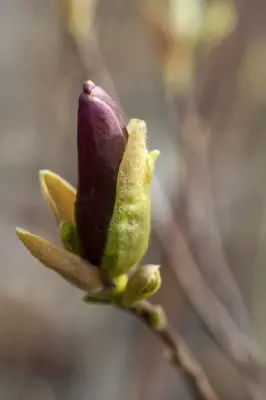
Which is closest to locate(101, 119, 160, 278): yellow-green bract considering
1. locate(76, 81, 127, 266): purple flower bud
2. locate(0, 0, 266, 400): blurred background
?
locate(76, 81, 127, 266): purple flower bud

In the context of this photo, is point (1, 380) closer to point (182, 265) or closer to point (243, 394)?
point (243, 394)

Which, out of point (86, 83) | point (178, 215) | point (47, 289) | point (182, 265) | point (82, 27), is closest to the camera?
point (86, 83)

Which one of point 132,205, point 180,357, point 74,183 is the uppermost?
point 132,205

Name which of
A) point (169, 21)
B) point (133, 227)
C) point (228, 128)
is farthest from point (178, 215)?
point (133, 227)

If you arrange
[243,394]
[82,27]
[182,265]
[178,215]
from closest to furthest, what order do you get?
[82,27], [182,265], [178,215], [243,394]

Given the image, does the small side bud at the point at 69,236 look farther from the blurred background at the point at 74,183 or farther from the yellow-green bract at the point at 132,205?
the blurred background at the point at 74,183

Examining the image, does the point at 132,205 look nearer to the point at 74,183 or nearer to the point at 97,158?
the point at 97,158

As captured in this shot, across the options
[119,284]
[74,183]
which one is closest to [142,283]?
[119,284]
